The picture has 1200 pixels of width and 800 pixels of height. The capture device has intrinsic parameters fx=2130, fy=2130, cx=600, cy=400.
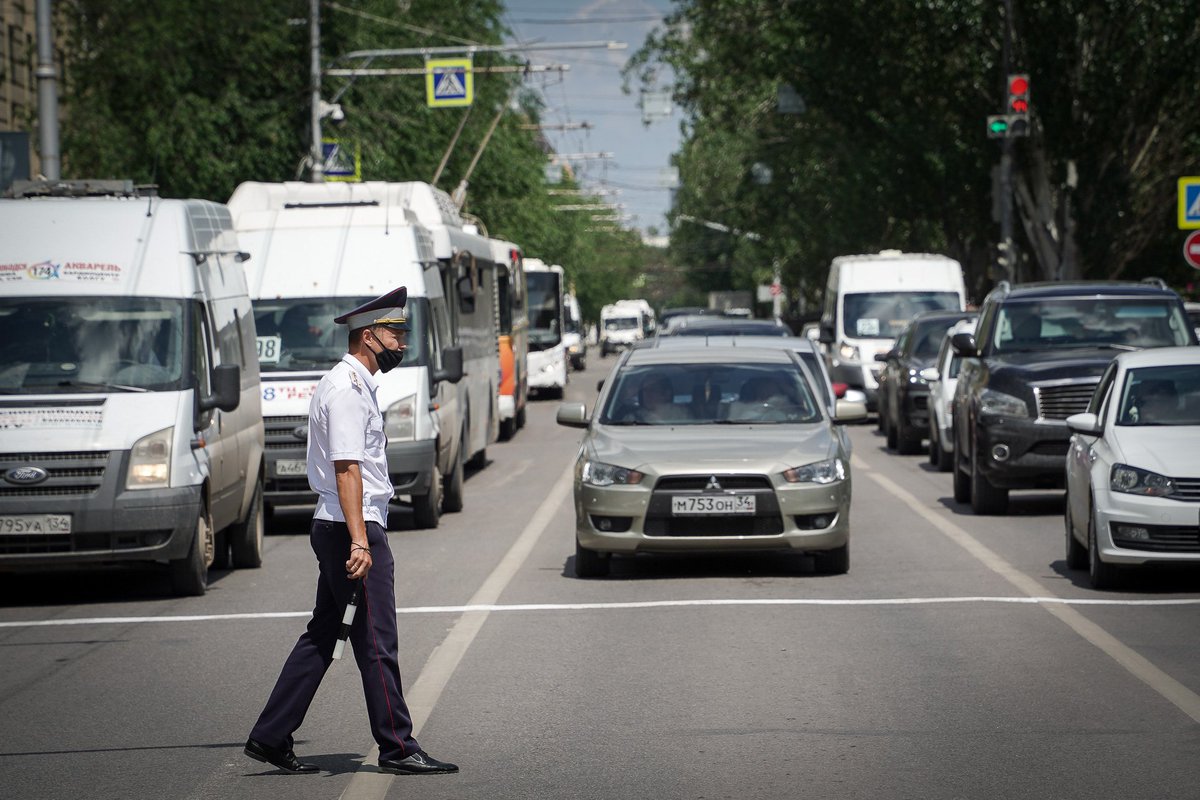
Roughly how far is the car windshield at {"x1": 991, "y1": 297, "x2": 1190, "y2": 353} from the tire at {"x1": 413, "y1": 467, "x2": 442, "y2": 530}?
5.10 m

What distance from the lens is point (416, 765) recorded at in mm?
7238

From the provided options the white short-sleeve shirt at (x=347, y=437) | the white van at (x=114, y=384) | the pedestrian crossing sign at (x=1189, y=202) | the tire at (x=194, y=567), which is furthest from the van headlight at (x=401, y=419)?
the pedestrian crossing sign at (x=1189, y=202)

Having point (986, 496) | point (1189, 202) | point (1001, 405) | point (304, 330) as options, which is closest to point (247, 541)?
point (304, 330)

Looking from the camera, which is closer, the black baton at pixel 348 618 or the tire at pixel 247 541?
the black baton at pixel 348 618

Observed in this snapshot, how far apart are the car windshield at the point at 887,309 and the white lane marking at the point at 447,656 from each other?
741 inches

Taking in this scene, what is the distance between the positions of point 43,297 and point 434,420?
504 centimetres

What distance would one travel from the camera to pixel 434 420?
58.3 feet

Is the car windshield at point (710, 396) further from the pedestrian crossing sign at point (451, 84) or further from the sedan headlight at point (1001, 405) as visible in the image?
the pedestrian crossing sign at point (451, 84)

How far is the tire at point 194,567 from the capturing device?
42.1ft

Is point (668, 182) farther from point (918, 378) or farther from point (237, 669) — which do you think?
point (237, 669)

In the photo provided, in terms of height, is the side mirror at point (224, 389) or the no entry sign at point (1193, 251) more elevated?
the no entry sign at point (1193, 251)

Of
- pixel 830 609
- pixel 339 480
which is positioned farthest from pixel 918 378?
pixel 339 480

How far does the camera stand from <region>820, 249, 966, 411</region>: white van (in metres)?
35.1

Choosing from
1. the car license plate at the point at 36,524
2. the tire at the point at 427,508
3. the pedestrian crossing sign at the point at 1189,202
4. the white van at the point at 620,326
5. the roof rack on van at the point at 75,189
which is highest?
the pedestrian crossing sign at the point at 1189,202
